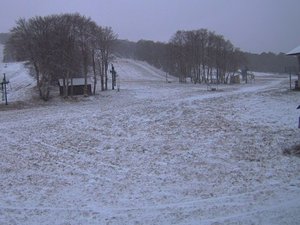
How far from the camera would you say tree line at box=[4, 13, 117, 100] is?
4666cm

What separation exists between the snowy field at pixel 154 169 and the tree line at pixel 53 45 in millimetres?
19861

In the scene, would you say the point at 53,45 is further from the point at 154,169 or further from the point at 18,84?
the point at 154,169

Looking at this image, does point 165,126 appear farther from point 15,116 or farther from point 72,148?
point 15,116

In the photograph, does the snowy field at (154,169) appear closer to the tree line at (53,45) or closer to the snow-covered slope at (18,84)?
the tree line at (53,45)

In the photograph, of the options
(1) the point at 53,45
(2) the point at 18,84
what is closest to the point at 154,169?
(1) the point at 53,45

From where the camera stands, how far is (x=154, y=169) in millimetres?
15180

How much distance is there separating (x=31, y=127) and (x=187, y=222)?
18366 mm

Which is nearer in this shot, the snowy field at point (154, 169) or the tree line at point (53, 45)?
the snowy field at point (154, 169)

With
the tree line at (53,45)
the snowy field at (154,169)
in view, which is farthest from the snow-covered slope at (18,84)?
the snowy field at (154,169)

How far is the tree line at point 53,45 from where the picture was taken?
153 feet

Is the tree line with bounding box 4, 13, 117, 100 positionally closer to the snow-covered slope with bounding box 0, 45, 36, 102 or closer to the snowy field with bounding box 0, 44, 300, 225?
the snow-covered slope with bounding box 0, 45, 36, 102

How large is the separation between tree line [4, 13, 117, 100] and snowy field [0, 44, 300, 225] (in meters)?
19.9

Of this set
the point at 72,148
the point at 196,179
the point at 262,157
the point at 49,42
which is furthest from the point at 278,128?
the point at 49,42

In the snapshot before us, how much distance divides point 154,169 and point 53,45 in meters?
36.3
